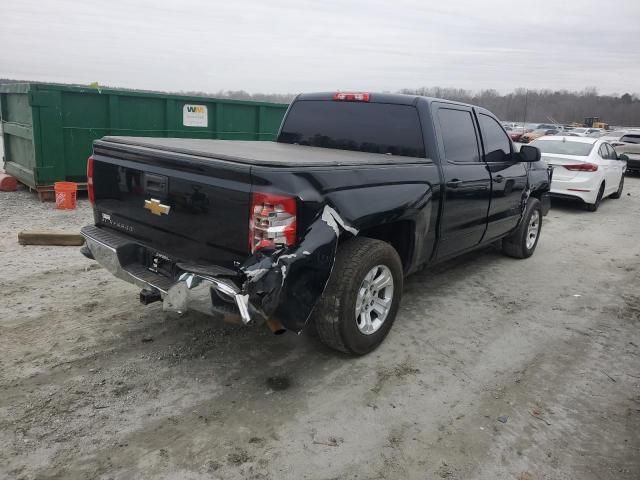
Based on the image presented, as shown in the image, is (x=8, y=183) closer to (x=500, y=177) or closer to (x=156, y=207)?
(x=156, y=207)

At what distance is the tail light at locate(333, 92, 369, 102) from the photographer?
190 inches

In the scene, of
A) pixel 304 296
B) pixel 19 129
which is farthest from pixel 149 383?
pixel 19 129

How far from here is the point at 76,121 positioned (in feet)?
29.0

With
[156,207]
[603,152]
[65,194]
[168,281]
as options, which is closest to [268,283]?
[168,281]

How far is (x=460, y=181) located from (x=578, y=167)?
7.39 metres

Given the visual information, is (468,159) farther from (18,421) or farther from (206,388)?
(18,421)

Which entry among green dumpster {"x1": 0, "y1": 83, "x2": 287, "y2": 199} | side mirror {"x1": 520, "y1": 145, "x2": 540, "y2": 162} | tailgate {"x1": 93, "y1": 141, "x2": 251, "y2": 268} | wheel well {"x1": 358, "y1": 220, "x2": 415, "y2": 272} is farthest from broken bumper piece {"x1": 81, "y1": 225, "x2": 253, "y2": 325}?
green dumpster {"x1": 0, "y1": 83, "x2": 287, "y2": 199}

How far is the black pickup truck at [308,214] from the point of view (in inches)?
117

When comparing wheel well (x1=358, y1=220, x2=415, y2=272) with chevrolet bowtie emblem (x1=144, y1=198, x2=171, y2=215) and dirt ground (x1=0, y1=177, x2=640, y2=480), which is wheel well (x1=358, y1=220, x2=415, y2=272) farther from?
chevrolet bowtie emblem (x1=144, y1=198, x2=171, y2=215)

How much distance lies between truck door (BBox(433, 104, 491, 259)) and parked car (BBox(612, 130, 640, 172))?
651 inches

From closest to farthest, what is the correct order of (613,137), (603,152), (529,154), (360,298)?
(360,298) < (529,154) < (603,152) < (613,137)

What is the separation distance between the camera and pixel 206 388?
3379 mm

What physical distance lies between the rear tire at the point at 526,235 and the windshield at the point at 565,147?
4.65 meters

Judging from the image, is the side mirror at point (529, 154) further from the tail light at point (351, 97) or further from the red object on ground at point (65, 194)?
the red object on ground at point (65, 194)
